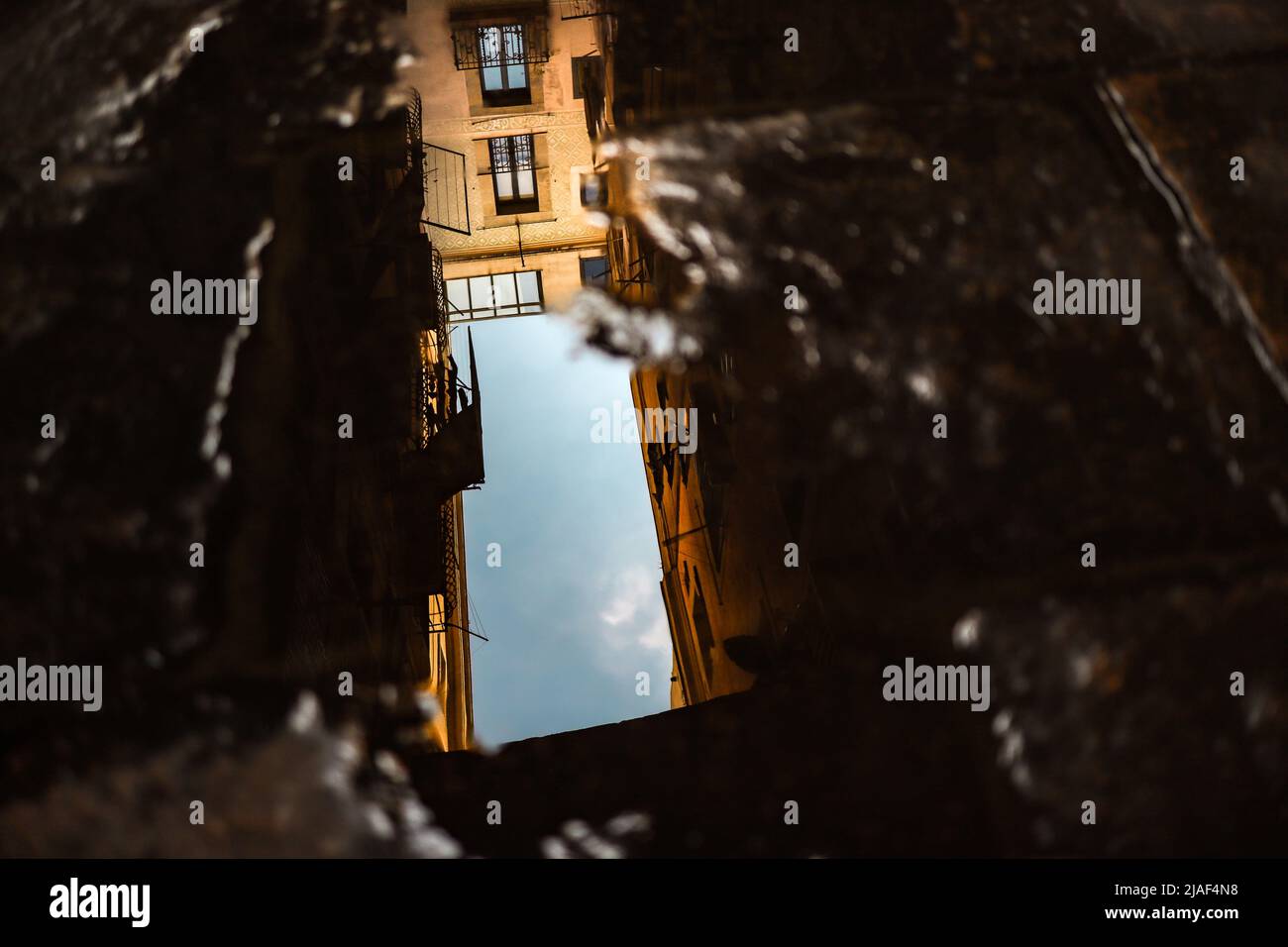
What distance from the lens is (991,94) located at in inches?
56.2

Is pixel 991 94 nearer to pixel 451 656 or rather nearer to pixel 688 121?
pixel 688 121

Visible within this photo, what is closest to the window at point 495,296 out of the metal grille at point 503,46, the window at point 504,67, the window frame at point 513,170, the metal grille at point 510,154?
the window frame at point 513,170

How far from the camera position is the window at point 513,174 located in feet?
31.9

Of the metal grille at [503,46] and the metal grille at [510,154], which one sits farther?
the metal grille at [510,154]

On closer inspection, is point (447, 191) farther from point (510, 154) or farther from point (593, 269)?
point (593, 269)

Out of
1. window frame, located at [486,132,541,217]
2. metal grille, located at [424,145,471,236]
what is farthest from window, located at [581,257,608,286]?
metal grille, located at [424,145,471,236]

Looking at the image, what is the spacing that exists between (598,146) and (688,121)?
0.94 feet

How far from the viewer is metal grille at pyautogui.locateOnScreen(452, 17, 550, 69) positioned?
25.2 ft

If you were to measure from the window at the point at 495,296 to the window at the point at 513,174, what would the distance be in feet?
3.36

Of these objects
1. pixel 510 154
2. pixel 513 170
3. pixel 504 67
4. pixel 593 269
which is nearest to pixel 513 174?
pixel 513 170

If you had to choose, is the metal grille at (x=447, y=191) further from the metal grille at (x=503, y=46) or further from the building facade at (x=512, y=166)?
the metal grille at (x=503, y=46)

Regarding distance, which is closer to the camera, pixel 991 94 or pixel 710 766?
pixel 710 766
